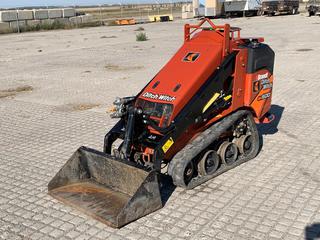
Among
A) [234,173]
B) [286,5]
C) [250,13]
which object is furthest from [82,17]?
[234,173]

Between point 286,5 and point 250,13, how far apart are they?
12.0 ft

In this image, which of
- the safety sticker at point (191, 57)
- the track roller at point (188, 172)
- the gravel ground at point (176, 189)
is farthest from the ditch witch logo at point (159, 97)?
the gravel ground at point (176, 189)

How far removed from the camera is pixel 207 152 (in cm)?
545

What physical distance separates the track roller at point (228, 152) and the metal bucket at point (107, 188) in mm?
1310

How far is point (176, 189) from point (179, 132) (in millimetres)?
800

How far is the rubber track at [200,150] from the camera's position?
16.6 feet

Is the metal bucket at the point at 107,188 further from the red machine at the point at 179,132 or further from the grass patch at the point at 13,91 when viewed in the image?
the grass patch at the point at 13,91

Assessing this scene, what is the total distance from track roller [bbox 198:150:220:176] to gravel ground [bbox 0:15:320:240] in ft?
0.58

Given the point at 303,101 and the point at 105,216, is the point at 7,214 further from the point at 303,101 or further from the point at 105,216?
the point at 303,101

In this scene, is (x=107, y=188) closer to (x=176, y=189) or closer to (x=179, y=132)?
(x=176, y=189)

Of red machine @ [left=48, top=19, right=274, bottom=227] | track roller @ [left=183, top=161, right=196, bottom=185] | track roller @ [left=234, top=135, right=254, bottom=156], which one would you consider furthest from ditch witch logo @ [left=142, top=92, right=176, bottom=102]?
track roller @ [left=234, top=135, right=254, bottom=156]

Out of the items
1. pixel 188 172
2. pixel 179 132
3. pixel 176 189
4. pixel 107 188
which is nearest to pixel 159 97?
pixel 179 132

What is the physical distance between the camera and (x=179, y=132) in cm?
514

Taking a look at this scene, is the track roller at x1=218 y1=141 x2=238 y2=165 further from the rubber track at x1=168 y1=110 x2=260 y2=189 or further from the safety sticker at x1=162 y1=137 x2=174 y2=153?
the safety sticker at x1=162 y1=137 x2=174 y2=153
